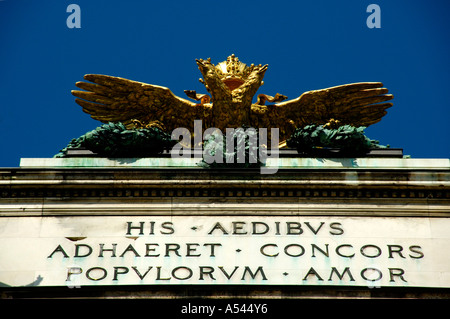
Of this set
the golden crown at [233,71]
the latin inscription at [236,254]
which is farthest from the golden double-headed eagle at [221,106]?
the latin inscription at [236,254]

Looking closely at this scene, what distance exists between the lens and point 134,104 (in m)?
30.0

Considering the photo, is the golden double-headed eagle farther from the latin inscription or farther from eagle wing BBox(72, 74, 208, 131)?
the latin inscription

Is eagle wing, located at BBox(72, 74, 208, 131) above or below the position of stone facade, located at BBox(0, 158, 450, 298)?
above

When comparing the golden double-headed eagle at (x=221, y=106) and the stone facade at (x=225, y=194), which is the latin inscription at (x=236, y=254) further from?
the golden double-headed eagle at (x=221, y=106)

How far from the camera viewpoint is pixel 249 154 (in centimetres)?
2741

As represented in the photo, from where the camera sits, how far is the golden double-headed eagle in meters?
29.6

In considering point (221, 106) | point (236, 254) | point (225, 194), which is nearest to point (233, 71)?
point (221, 106)

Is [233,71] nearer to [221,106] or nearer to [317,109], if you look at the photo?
[221,106]

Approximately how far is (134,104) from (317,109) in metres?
4.82

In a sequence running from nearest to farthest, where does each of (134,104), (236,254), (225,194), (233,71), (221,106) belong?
(236,254), (225,194), (221,106), (134,104), (233,71)

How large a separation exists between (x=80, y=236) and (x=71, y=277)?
1235 mm

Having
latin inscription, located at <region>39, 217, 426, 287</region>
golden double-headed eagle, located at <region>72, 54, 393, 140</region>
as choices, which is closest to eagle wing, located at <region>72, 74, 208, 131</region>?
golden double-headed eagle, located at <region>72, 54, 393, 140</region>
